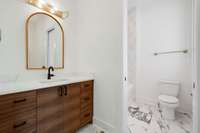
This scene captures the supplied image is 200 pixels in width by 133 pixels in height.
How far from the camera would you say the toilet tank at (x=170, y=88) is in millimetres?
2486

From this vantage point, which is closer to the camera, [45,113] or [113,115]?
[45,113]

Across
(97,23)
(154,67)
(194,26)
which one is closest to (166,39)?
(154,67)

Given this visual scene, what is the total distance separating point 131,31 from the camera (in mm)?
3320

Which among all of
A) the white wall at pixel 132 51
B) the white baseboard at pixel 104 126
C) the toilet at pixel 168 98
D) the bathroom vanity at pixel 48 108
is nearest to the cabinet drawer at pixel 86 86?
the bathroom vanity at pixel 48 108

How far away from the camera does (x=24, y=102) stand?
119 centimetres

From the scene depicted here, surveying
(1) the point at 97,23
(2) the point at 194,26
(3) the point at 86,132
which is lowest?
(3) the point at 86,132

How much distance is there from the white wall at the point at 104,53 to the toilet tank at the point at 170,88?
1.55 m

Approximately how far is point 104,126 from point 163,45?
94.0 inches

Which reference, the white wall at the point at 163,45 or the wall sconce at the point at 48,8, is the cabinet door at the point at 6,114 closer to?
the wall sconce at the point at 48,8

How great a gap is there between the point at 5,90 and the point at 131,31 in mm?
3227

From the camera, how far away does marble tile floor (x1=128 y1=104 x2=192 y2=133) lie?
1.82m

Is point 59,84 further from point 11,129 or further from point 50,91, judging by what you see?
point 11,129

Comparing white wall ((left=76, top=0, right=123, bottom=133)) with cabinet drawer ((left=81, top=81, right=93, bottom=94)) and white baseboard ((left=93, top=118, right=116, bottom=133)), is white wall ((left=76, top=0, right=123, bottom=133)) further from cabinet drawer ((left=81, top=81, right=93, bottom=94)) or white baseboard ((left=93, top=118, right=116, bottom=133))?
cabinet drawer ((left=81, top=81, right=93, bottom=94))

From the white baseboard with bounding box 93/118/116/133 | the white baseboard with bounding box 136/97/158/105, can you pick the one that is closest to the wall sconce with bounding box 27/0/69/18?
the white baseboard with bounding box 93/118/116/133
